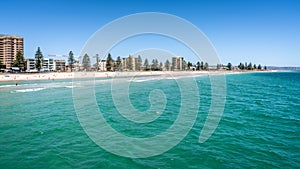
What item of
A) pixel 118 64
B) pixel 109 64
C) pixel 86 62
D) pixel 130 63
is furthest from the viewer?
pixel 130 63

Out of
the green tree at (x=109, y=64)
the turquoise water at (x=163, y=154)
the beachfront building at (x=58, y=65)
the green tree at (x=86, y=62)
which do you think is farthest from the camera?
the beachfront building at (x=58, y=65)

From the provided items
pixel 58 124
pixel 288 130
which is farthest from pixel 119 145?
pixel 288 130

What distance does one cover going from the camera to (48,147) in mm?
11383

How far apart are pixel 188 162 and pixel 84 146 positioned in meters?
5.51

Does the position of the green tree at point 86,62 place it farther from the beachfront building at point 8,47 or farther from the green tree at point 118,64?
the beachfront building at point 8,47

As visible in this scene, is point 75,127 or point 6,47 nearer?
point 75,127

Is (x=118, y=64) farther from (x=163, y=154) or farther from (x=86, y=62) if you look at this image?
(x=163, y=154)

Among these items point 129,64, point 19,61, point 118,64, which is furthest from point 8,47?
point 129,64

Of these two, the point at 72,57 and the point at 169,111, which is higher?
the point at 72,57

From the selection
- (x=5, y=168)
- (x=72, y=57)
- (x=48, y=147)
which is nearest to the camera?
(x=5, y=168)

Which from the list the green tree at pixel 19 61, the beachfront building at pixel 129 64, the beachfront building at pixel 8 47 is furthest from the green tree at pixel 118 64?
the beachfront building at pixel 8 47

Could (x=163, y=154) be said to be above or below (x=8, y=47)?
below

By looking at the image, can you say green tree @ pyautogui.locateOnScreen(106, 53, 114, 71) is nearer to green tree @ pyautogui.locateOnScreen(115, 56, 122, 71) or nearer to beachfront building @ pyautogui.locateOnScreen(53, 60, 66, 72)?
green tree @ pyautogui.locateOnScreen(115, 56, 122, 71)

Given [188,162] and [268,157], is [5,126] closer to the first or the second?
[188,162]
